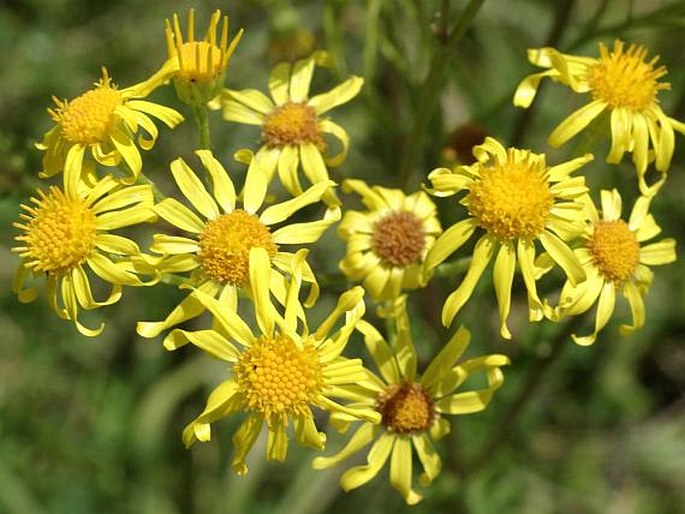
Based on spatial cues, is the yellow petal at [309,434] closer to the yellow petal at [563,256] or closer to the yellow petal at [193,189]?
the yellow petal at [193,189]

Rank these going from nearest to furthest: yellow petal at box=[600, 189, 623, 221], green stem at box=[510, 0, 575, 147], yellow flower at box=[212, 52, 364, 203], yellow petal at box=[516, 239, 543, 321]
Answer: yellow petal at box=[516, 239, 543, 321] → yellow petal at box=[600, 189, 623, 221] → yellow flower at box=[212, 52, 364, 203] → green stem at box=[510, 0, 575, 147]

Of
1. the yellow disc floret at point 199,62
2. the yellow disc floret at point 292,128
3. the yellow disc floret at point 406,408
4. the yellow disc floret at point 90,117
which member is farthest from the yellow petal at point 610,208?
the yellow disc floret at point 90,117

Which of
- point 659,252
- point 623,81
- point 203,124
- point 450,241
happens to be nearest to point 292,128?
point 203,124

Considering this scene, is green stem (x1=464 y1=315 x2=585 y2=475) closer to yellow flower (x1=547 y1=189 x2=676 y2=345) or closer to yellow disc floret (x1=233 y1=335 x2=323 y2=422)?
yellow flower (x1=547 y1=189 x2=676 y2=345)

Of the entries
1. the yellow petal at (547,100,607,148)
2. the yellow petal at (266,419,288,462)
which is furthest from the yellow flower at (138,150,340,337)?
the yellow petal at (547,100,607,148)

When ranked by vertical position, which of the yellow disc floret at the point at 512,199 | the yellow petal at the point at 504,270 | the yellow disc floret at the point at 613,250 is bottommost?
the yellow petal at the point at 504,270

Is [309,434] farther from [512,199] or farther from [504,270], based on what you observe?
[512,199]

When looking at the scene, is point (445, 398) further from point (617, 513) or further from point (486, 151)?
point (617, 513)
